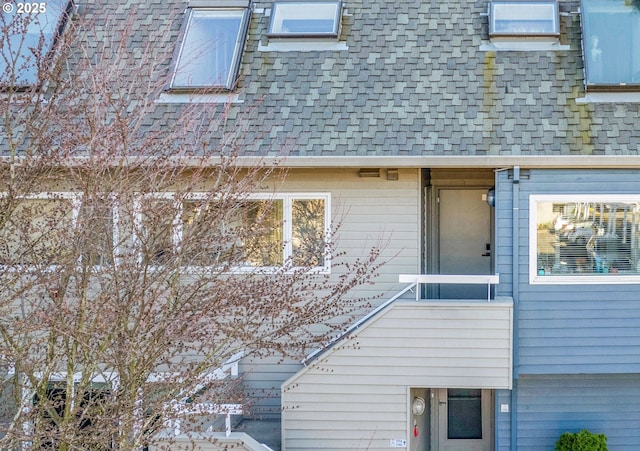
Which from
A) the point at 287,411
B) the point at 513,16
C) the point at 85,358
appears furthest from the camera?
the point at 513,16

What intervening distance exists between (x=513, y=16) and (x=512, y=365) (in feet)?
14.4

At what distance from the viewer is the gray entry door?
927 centimetres

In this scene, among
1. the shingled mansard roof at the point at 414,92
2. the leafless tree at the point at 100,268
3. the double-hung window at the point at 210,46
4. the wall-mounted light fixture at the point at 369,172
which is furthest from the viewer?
the double-hung window at the point at 210,46

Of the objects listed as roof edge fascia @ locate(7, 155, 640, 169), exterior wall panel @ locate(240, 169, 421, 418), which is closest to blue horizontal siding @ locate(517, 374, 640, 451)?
exterior wall panel @ locate(240, 169, 421, 418)

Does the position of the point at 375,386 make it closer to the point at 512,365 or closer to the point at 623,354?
the point at 512,365

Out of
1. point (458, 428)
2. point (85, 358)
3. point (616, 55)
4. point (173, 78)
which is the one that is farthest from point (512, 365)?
point (173, 78)

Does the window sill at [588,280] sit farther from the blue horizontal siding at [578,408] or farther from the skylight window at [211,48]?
the skylight window at [211,48]

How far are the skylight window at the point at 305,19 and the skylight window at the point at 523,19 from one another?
6.60ft

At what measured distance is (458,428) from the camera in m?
8.95

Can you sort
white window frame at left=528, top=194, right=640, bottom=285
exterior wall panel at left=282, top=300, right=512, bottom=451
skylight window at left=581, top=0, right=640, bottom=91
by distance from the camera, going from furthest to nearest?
skylight window at left=581, top=0, right=640, bottom=91 → white window frame at left=528, top=194, right=640, bottom=285 → exterior wall panel at left=282, top=300, right=512, bottom=451

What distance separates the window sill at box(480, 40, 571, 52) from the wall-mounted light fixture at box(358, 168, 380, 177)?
6.88ft

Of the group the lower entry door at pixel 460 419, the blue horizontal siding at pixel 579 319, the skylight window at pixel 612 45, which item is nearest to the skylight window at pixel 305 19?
the skylight window at pixel 612 45

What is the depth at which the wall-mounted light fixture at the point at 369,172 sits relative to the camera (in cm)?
827

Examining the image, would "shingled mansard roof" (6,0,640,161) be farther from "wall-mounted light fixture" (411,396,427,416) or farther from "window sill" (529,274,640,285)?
"wall-mounted light fixture" (411,396,427,416)
